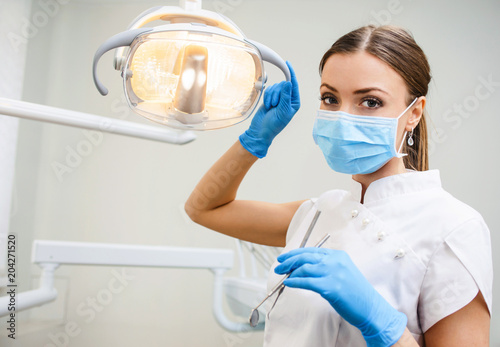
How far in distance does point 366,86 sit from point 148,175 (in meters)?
2.31

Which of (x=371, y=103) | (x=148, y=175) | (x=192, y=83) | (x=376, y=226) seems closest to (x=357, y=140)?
(x=371, y=103)

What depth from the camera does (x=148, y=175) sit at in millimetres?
3096

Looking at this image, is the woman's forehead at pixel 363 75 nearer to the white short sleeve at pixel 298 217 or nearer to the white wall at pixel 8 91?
the white short sleeve at pixel 298 217

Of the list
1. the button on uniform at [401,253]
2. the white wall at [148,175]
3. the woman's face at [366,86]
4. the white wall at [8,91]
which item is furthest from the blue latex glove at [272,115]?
the white wall at [8,91]

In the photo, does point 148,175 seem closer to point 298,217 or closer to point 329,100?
point 298,217

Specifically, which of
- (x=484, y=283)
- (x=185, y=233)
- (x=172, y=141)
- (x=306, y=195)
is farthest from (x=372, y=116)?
(x=185, y=233)

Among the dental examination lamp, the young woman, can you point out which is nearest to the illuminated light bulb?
the dental examination lamp

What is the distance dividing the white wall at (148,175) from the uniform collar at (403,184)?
192cm

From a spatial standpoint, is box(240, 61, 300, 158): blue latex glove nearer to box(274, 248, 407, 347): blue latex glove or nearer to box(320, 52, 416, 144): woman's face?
box(320, 52, 416, 144): woman's face

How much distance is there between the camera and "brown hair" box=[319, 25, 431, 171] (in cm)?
102

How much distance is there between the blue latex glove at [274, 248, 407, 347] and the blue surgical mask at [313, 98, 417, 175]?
0.27m

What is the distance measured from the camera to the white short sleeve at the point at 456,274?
0.85 metres

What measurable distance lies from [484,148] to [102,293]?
8.45ft

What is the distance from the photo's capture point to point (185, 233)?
3.07 meters
